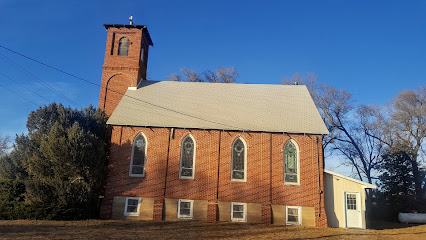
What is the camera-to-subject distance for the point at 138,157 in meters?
20.5

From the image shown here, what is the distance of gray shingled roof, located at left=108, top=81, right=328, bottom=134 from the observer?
68.0 feet

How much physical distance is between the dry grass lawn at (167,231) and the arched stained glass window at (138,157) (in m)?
3.28

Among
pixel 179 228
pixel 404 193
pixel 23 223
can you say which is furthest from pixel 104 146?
pixel 404 193

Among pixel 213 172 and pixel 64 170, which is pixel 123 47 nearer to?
pixel 64 170

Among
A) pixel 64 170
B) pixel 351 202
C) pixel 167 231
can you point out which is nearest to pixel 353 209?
pixel 351 202

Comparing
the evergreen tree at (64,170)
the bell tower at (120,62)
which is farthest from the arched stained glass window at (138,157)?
the bell tower at (120,62)

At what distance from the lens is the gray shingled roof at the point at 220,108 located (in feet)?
68.0

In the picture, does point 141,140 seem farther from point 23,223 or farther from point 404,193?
point 404,193

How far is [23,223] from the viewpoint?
16.3 m

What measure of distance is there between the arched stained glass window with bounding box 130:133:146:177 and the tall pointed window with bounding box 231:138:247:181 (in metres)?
5.73

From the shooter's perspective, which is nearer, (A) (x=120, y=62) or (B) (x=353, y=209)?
(B) (x=353, y=209)

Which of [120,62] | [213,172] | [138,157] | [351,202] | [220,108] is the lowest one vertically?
[351,202]

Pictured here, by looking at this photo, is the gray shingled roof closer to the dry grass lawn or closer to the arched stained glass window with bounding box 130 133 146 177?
the arched stained glass window with bounding box 130 133 146 177

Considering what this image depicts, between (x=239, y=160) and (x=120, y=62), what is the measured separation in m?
12.5
